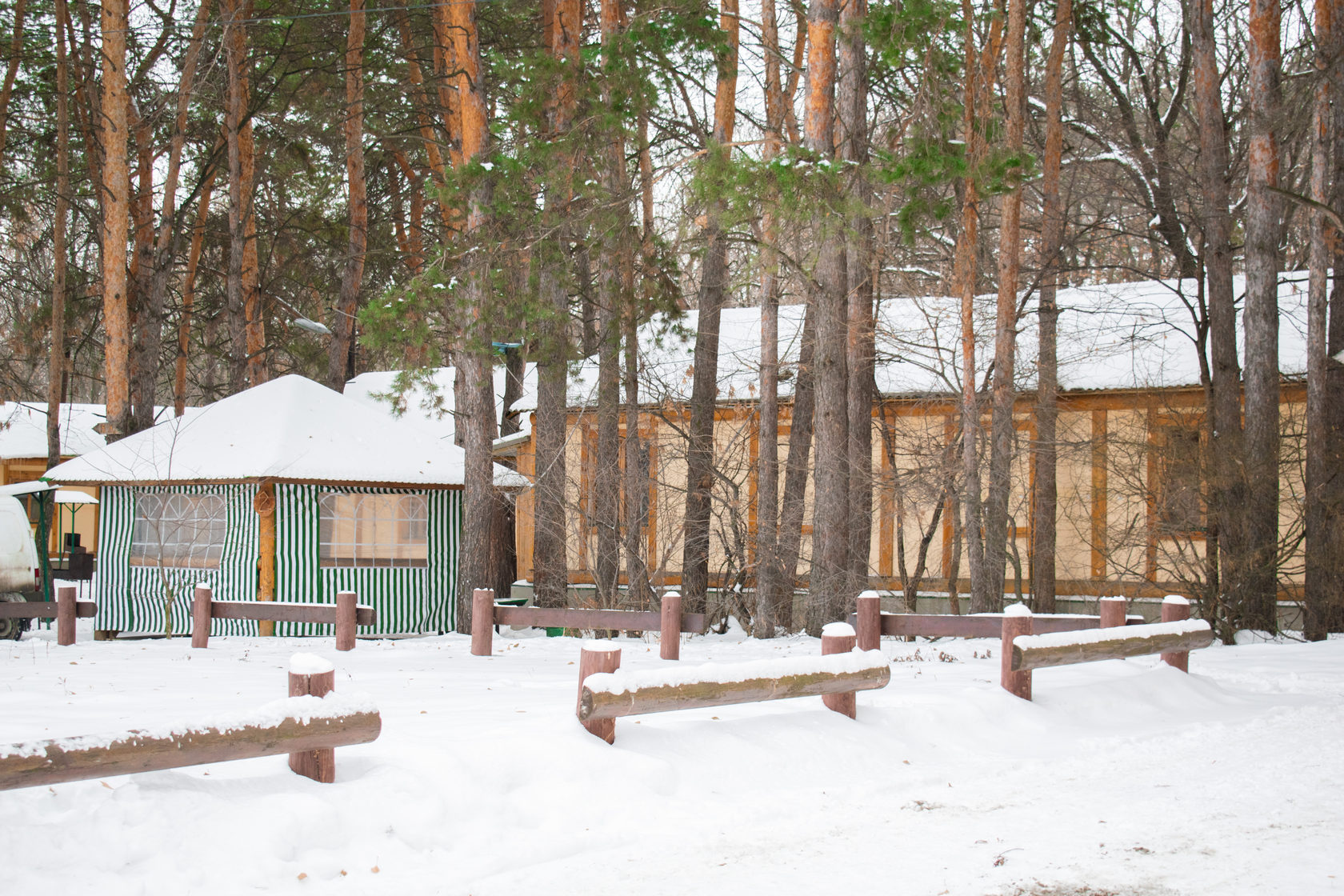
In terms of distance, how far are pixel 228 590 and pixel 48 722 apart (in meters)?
8.64

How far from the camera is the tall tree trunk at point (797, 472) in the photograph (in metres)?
15.1

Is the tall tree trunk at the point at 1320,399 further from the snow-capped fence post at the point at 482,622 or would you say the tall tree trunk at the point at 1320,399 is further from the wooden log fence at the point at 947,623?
the snow-capped fence post at the point at 482,622

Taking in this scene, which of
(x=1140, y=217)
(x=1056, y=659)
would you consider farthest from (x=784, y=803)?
(x=1140, y=217)

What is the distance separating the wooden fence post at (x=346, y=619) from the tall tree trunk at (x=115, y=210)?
22.6 feet

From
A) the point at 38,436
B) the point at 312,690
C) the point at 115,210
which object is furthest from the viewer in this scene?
the point at 38,436

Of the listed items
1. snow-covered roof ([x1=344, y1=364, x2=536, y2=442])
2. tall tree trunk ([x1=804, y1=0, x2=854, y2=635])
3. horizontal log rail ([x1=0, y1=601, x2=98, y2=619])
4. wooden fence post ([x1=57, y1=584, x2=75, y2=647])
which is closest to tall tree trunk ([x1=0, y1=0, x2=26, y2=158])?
snow-covered roof ([x1=344, y1=364, x2=536, y2=442])

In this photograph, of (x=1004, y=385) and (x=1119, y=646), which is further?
(x=1004, y=385)

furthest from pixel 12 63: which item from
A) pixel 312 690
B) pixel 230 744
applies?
pixel 230 744

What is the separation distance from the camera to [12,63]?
63.9 feet

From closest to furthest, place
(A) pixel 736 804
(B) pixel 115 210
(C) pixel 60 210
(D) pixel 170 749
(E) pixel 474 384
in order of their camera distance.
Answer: (D) pixel 170 749 < (A) pixel 736 804 < (E) pixel 474 384 < (B) pixel 115 210 < (C) pixel 60 210

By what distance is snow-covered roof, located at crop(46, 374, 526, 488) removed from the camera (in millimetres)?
15188

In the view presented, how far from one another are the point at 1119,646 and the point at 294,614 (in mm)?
8178

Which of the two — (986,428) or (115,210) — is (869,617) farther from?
(115,210)

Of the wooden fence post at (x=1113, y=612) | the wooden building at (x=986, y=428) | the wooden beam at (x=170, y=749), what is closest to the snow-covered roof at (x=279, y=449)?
the wooden building at (x=986, y=428)
